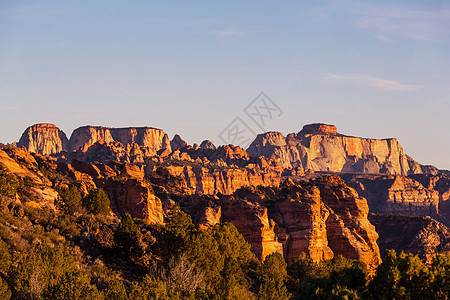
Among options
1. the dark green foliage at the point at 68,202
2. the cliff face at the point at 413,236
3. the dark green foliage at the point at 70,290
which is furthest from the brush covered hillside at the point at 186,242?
the cliff face at the point at 413,236

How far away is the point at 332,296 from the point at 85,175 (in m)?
79.0

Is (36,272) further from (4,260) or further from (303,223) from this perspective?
(303,223)

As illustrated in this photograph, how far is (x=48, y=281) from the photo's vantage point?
4359 cm

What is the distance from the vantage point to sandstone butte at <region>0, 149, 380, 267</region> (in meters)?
97.1

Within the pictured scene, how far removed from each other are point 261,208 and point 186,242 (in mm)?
41579

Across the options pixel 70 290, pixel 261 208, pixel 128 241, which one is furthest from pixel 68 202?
pixel 261 208

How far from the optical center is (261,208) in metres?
101

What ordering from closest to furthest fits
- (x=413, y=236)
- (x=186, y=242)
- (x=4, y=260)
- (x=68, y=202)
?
(x=4, y=260)
(x=186, y=242)
(x=68, y=202)
(x=413, y=236)

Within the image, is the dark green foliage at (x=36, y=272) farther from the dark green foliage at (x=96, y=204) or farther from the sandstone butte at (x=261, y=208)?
the sandstone butte at (x=261, y=208)

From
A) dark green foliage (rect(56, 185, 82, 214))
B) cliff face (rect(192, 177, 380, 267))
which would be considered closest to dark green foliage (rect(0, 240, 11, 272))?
dark green foliage (rect(56, 185, 82, 214))

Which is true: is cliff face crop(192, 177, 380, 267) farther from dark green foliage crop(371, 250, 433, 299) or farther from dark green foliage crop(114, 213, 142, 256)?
dark green foliage crop(371, 250, 433, 299)

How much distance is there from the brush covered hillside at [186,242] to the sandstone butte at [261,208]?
24 centimetres

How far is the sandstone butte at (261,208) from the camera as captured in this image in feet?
319

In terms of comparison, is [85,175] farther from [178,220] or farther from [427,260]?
[427,260]
